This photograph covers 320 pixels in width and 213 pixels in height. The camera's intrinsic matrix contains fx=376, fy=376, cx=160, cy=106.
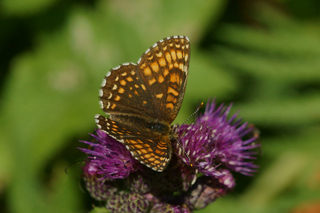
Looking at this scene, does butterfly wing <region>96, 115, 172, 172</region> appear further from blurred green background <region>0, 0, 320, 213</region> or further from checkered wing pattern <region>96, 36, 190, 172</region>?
blurred green background <region>0, 0, 320, 213</region>

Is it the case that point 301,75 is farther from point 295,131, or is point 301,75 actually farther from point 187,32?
point 187,32

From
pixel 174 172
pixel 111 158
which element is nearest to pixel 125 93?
pixel 111 158

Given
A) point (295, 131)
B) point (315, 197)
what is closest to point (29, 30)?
point (295, 131)

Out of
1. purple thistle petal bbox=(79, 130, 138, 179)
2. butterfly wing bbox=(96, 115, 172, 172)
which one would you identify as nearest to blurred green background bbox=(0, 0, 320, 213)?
purple thistle petal bbox=(79, 130, 138, 179)

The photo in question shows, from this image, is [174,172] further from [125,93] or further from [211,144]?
[125,93]

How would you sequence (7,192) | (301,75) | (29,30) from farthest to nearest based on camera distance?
(29,30) → (301,75) → (7,192)
